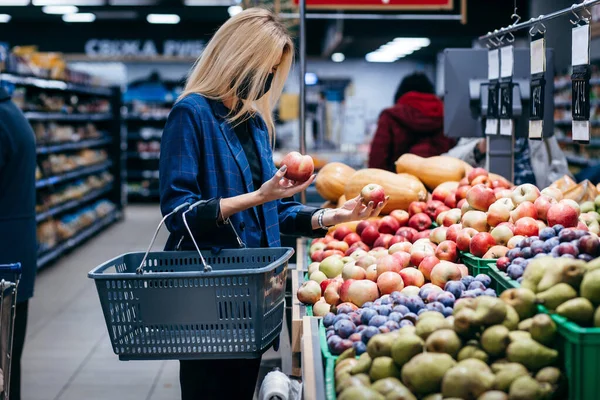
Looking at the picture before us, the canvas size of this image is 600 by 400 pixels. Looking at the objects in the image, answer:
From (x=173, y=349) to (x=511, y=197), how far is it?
55.5 inches

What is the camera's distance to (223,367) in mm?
2352

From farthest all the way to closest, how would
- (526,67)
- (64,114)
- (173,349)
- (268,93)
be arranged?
(64,114), (526,67), (268,93), (173,349)

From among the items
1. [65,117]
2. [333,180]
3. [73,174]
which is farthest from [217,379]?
[73,174]

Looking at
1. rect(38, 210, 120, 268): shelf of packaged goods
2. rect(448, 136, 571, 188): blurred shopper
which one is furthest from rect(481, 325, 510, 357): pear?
rect(38, 210, 120, 268): shelf of packaged goods

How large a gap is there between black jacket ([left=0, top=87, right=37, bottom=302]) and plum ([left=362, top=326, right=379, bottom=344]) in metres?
2.50

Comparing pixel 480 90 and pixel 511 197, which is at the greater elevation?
pixel 480 90

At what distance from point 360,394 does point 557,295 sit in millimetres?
507

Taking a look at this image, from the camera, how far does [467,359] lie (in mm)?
1626

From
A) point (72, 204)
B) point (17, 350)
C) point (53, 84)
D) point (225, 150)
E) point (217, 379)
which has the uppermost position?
point (53, 84)

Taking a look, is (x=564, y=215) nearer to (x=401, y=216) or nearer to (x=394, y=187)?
(x=401, y=216)

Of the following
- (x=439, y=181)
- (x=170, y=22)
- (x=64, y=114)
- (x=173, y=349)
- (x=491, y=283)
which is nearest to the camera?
(x=173, y=349)

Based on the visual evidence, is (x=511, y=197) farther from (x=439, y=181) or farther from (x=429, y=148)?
(x=429, y=148)

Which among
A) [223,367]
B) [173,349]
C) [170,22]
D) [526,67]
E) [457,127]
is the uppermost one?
[170,22]

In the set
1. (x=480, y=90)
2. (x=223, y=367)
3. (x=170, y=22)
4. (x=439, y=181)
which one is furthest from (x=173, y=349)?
(x=170, y=22)
